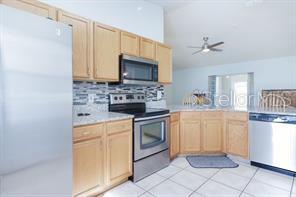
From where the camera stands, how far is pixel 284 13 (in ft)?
12.0

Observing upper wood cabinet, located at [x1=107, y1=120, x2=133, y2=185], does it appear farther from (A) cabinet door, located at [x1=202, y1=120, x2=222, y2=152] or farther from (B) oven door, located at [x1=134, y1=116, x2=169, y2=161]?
(A) cabinet door, located at [x1=202, y1=120, x2=222, y2=152]

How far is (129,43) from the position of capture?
2.69 metres

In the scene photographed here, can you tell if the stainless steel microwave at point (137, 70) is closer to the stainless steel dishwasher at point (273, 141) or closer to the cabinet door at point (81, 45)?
the cabinet door at point (81, 45)

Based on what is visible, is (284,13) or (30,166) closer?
(30,166)

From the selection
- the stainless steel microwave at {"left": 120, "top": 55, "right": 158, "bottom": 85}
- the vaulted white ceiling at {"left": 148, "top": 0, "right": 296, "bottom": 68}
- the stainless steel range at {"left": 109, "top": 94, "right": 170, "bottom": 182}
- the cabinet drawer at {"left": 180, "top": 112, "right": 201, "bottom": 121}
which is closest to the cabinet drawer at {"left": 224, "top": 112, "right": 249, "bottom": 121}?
the cabinet drawer at {"left": 180, "top": 112, "right": 201, "bottom": 121}

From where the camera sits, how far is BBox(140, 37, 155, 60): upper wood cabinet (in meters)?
2.88

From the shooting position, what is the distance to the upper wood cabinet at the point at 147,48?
2.88m

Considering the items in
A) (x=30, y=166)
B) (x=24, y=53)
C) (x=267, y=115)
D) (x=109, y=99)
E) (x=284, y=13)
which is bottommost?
(x=30, y=166)

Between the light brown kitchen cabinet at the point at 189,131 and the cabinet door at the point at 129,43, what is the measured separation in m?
1.39

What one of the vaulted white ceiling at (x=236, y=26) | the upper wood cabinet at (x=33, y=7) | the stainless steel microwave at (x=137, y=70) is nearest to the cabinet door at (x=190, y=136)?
the stainless steel microwave at (x=137, y=70)

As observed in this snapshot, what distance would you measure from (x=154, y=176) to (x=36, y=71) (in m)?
1.98

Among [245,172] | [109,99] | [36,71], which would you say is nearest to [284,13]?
[245,172]

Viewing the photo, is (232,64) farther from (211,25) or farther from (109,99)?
(109,99)

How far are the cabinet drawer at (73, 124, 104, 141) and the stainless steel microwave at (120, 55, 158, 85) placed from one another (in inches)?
33.4
